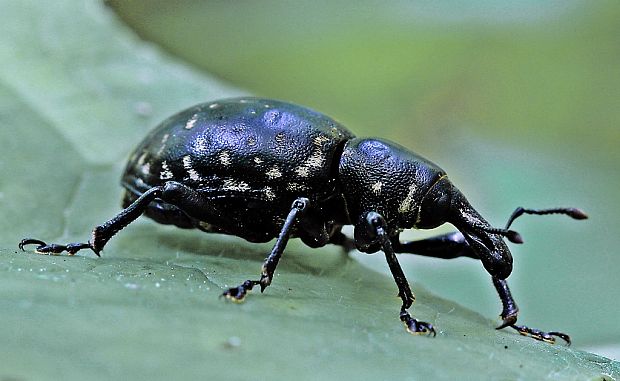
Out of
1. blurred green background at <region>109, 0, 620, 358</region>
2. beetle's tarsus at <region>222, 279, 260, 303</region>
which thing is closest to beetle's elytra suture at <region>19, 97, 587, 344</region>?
beetle's tarsus at <region>222, 279, 260, 303</region>

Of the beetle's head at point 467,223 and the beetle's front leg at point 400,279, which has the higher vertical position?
the beetle's head at point 467,223

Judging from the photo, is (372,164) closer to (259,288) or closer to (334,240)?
(334,240)

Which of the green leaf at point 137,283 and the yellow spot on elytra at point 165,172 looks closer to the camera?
the green leaf at point 137,283

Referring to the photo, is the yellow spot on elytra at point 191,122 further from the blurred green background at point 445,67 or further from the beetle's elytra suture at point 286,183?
the blurred green background at point 445,67

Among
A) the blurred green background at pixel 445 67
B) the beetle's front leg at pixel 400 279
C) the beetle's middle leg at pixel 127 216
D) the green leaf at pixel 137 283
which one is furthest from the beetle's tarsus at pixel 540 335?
the blurred green background at pixel 445 67

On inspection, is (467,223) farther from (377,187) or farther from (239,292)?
(239,292)

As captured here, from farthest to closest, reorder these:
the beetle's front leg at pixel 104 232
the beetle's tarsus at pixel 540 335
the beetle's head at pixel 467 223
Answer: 1. the beetle's head at pixel 467 223
2. the beetle's tarsus at pixel 540 335
3. the beetle's front leg at pixel 104 232

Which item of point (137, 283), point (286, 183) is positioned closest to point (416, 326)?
point (137, 283)
